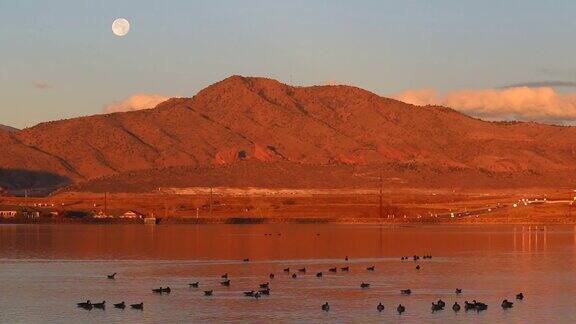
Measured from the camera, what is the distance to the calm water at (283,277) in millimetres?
Result: 50344

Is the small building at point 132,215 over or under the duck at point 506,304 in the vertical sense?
over

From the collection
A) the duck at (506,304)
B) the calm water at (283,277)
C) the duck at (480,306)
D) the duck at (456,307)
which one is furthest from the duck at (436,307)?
the duck at (506,304)

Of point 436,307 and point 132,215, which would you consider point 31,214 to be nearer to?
point 132,215

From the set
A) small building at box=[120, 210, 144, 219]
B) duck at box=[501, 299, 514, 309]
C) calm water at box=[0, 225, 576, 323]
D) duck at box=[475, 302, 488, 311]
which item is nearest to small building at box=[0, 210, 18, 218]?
small building at box=[120, 210, 144, 219]

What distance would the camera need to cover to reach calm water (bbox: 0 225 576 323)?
165 ft

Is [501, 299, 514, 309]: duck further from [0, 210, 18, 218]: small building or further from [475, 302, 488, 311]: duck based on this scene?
[0, 210, 18, 218]: small building

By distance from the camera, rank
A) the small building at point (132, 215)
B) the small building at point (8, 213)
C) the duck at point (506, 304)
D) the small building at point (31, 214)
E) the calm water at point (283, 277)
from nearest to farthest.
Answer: the calm water at point (283, 277), the duck at point (506, 304), the small building at point (31, 214), the small building at point (132, 215), the small building at point (8, 213)

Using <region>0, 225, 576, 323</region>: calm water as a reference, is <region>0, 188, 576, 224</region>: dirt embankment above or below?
above

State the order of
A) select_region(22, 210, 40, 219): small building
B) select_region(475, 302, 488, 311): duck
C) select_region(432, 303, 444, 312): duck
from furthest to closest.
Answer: select_region(22, 210, 40, 219): small building
select_region(475, 302, 488, 311): duck
select_region(432, 303, 444, 312): duck

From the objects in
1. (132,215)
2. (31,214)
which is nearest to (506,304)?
(132,215)

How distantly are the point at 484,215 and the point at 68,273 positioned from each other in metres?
115

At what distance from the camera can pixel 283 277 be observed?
69438 mm

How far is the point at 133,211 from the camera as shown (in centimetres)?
18475

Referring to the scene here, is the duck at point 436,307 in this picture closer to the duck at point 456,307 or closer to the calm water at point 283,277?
the calm water at point 283,277
